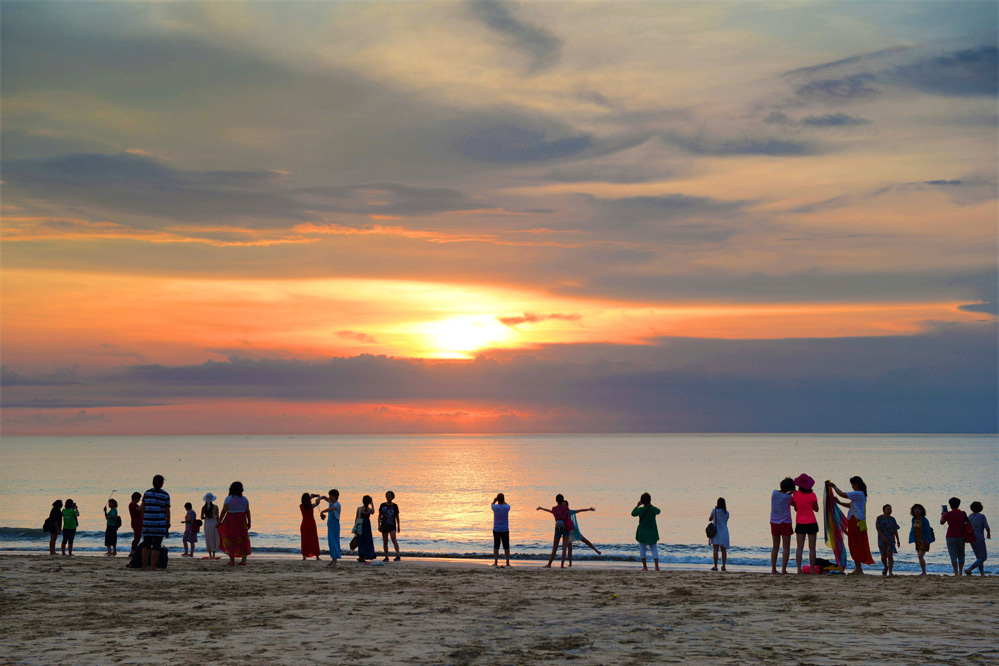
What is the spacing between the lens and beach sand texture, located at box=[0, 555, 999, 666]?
9.34m

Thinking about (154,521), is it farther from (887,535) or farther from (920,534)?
(920,534)

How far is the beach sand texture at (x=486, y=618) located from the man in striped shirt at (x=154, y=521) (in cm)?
68

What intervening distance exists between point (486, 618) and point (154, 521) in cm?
875

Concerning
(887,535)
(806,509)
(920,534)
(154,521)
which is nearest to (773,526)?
(806,509)

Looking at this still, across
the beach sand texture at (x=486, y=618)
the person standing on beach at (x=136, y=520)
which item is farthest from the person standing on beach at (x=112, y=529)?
the beach sand texture at (x=486, y=618)

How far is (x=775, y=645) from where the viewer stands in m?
9.84

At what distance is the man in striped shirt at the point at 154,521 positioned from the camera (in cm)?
1633

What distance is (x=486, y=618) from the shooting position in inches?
463

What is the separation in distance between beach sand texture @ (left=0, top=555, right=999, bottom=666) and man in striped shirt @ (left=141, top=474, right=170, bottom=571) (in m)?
0.68

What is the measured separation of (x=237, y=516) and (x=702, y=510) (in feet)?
126

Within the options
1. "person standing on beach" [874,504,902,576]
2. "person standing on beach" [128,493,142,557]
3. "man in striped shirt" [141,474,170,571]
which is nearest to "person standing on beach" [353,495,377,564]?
"man in striped shirt" [141,474,170,571]

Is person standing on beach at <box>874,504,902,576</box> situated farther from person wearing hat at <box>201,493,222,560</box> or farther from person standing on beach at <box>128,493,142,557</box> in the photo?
person standing on beach at <box>128,493,142,557</box>

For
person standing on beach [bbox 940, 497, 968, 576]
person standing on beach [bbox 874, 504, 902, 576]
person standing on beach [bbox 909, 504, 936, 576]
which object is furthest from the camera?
person standing on beach [bbox 874, 504, 902, 576]

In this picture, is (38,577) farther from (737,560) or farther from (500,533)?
(737,560)
